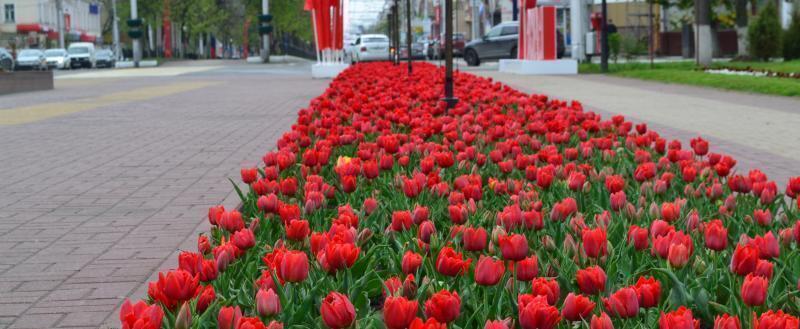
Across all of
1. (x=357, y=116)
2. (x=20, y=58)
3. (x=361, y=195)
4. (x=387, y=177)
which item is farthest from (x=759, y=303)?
(x=20, y=58)

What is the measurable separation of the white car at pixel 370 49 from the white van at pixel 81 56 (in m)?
18.8

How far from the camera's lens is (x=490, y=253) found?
3.46m

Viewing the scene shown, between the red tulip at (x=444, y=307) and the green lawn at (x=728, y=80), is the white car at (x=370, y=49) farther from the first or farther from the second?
the red tulip at (x=444, y=307)

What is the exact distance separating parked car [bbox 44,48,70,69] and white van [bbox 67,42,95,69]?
0.61m

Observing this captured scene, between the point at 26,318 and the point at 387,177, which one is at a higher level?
the point at 387,177

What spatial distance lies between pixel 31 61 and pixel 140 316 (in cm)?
5830

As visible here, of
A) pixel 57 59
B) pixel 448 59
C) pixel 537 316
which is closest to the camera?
pixel 537 316

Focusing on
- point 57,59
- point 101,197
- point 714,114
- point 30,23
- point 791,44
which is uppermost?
point 30,23

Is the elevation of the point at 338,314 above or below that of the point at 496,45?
below

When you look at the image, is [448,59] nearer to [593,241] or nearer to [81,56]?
[593,241]

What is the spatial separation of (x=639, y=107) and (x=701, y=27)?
16859 millimetres

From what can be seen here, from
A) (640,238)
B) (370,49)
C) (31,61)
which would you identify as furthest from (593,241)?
(31,61)

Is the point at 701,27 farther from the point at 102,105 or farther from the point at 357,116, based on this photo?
the point at 357,116

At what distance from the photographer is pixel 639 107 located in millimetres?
16750
